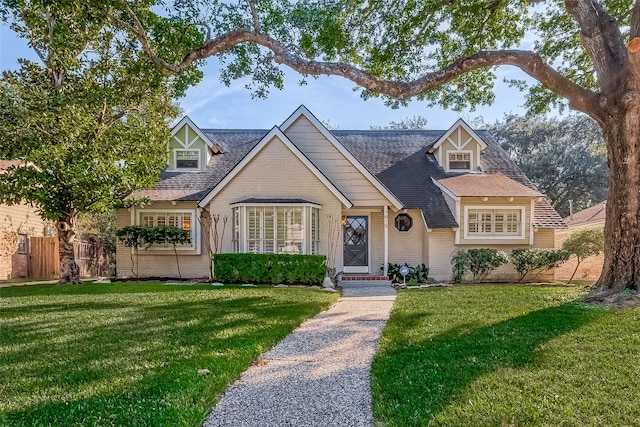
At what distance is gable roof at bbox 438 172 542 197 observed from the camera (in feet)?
48.3

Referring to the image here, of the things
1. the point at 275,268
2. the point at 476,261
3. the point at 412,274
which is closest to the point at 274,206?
the point at 275,268

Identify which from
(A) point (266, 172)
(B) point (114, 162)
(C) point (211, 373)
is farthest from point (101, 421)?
(A) point (266, 172)

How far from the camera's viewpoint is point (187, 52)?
9523 mm

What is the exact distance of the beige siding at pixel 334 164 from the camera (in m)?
14.5

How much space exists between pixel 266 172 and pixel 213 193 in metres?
2.02

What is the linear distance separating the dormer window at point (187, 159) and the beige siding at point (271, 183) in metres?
3.36

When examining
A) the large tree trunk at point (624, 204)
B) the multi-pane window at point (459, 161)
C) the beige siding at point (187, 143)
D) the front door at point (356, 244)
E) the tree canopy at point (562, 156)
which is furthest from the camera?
the tree canopy at point (562, 156)

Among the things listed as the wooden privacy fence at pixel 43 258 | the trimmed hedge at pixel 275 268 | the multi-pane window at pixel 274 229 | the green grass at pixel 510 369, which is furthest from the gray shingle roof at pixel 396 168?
the green grass at pixel 510 369

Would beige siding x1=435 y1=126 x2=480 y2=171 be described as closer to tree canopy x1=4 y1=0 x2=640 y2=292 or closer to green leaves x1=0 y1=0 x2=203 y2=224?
tree canopy x1=4 y1=0 x2=640 y2=292

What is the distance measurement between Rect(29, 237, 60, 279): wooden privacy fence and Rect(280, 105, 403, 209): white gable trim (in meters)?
11.6

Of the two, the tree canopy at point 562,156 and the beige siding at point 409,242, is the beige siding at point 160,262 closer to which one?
the beige siding at point 409,242

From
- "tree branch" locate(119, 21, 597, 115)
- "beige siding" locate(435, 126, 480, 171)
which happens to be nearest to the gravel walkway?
"tree branch" locate(119, 21, 597, 115)

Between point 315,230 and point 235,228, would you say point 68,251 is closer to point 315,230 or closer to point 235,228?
point 235,228

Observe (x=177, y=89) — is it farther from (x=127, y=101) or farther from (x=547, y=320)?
(x=547, y=320)
